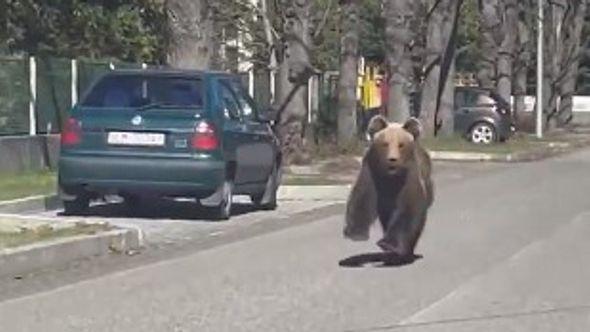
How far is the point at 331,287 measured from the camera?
39.6ft

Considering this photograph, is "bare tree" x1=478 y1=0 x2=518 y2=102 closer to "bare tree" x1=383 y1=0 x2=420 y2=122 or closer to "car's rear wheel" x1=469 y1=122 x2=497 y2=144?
"car's rear wheel" x1=469 y1=122 x2=497 y2=144

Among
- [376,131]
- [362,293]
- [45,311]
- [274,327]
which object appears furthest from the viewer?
[376,131]

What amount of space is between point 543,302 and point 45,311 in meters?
3.62

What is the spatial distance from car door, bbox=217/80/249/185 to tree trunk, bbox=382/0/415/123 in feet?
54.1

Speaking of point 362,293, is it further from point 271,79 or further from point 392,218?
point 271,79

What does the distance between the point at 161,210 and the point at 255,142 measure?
1559 mm

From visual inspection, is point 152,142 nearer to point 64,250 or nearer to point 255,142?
point 255,142

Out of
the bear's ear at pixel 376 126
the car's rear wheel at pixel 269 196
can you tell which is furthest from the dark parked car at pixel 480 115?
the bear's ear at pixel 376 126

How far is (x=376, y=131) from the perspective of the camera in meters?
12.6

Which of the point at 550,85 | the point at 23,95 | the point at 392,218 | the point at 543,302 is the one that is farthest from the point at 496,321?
the point at 550,85

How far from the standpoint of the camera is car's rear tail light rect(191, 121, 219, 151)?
57.4 ft

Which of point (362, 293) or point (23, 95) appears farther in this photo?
point (23, 95)

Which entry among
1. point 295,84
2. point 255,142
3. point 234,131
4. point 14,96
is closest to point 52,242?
point 234,131

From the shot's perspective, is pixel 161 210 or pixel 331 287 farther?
pixel 161 210
